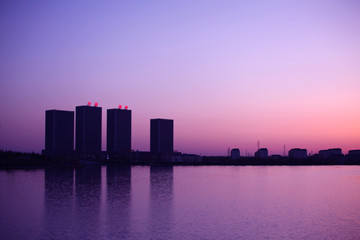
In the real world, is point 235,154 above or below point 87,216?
below

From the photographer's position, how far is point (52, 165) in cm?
9594

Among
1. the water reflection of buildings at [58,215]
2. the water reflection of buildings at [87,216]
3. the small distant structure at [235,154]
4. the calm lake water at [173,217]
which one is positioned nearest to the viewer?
the water reflection of buildings at [58,215]

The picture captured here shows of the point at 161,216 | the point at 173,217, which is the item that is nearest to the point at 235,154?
the point at 161,216

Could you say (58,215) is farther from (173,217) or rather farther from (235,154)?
(235,154)

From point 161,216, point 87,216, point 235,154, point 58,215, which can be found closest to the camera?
point 87,216

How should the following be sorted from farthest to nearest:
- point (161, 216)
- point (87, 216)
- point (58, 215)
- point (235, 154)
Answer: point (235, 154), point (161, 216), point (58, 215), point (87, 216)

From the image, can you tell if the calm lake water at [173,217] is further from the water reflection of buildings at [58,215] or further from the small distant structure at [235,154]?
the small distant structure at [235,154]

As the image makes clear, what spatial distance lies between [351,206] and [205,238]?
15.9 meters

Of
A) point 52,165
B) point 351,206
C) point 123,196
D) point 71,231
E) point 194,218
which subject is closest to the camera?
point 71,231

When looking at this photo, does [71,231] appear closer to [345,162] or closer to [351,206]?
[351,206]

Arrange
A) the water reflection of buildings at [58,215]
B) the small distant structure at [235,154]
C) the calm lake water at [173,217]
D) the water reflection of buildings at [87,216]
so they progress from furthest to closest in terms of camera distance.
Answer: the small distant structure at [235,154]
the calm lake water at [173,217]
the water reflection of buildings at [87,216]
the water reflection of buildings at [58,215]

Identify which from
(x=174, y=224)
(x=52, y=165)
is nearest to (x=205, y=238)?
(x=174, y=224)

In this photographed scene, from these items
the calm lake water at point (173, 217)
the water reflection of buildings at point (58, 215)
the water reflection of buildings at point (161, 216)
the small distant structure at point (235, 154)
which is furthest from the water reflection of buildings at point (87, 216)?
the small distant structure at point (235, 154)

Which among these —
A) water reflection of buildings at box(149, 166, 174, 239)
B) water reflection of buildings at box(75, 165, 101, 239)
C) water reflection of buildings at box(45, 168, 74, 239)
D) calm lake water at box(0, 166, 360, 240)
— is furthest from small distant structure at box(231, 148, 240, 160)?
water reflection of buildings at box(75, 165, 101, 239)
